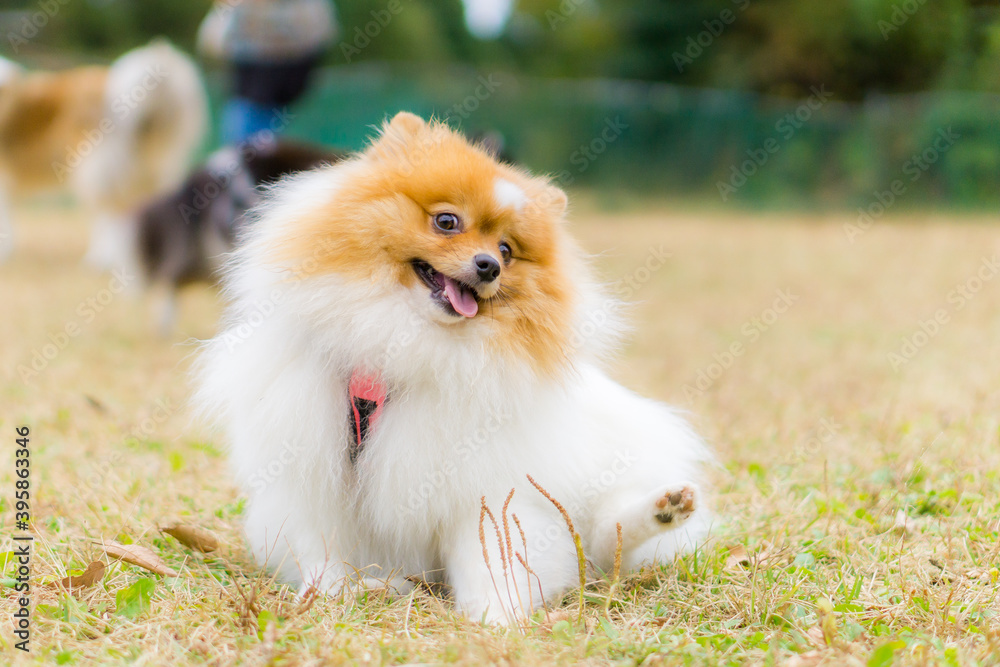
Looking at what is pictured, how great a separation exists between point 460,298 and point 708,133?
55.1 ft

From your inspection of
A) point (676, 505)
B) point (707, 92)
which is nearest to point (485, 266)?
point (676, 505)

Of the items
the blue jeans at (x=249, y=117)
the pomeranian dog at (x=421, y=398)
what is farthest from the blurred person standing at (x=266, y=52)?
the pomeranian dog at (x=421, y=398)

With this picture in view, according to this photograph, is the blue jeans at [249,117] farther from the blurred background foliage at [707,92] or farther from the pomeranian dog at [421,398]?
the blurred background foliage at [707,92]

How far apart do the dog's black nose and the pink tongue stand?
7cm

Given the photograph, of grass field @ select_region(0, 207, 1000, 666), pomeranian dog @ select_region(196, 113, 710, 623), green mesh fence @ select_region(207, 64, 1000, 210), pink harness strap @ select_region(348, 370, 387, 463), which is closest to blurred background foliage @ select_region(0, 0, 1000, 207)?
green mesh fence @ select_region(207, 64, 1000, 210)

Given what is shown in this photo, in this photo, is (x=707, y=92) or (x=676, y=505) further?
(x=707, y=92)

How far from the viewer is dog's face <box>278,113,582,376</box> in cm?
230

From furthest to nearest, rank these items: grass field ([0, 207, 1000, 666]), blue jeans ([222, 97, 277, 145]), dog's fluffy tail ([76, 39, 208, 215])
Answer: dog's fluffy tail ([76, 39, 208, 215]) → blue jeans ([222, 97, 277, 145]) → grass field ([0, 207, 1000, 666])

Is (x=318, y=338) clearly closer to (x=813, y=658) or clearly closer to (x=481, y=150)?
(x=481, y=150)

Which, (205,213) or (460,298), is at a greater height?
(460,298)

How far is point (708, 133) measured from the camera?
1792cm

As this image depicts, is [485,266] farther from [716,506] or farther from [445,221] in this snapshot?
[716,506]

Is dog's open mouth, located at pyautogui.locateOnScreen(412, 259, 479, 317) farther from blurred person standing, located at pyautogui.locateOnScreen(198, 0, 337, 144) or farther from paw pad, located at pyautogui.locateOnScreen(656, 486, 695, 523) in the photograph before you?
blurred person standing, located at pyautogui.locateOnScreen(198, 0, 337, 144)

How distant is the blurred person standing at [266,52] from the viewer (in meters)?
6.23
